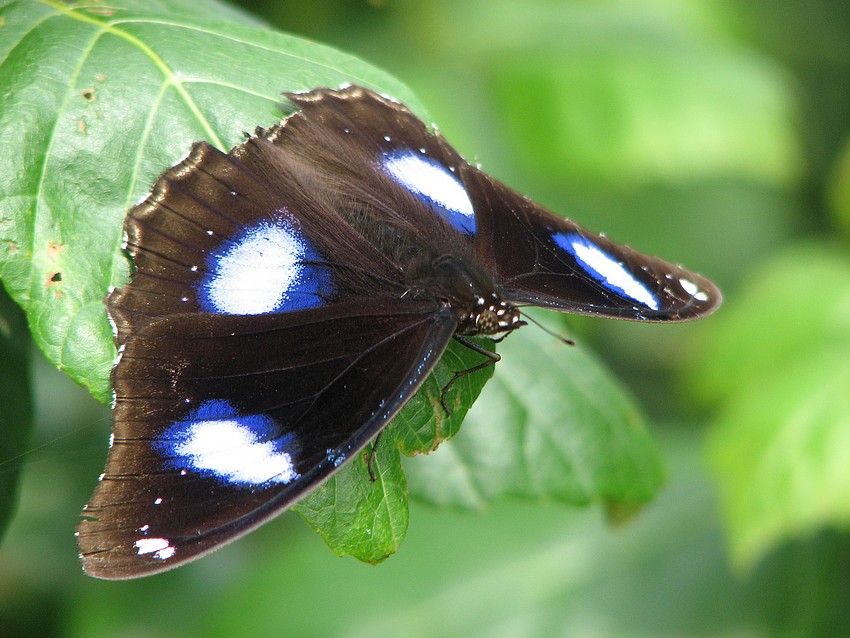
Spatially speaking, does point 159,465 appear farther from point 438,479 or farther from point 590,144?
point 590,144

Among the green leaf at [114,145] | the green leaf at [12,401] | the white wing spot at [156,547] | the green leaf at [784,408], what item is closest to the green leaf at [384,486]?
the green leaf at [114,145]

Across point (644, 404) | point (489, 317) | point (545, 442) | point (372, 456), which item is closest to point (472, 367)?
point (489, 317)

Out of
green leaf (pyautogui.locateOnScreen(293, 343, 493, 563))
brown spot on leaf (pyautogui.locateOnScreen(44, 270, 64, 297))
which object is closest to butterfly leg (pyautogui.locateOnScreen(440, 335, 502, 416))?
green leaf (pyautogui.locateOnScreen(293, 343, 493, 563))

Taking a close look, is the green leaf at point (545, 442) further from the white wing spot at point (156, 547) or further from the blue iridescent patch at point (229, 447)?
the white wing spot at point (156, 547)

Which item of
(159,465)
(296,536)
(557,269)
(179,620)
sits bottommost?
(179,620)

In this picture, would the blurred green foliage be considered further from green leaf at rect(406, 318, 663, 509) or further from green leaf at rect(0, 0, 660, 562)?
green leaf at rect(0, 0, 660, 562)

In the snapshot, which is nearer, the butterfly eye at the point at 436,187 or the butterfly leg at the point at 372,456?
the butterfly leg at the point at 372,456

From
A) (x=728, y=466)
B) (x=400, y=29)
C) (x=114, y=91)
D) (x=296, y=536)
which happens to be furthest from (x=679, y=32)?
(x=114, y=91)
